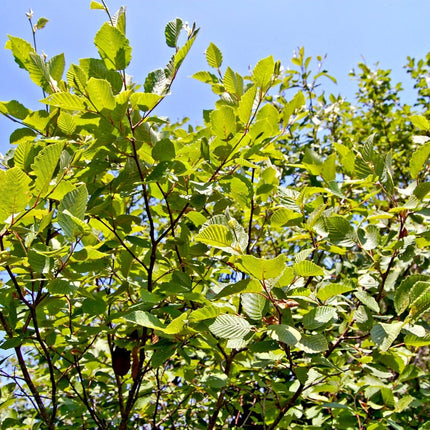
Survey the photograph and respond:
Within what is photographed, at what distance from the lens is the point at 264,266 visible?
96 centimetres

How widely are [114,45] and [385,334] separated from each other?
1.10 metres

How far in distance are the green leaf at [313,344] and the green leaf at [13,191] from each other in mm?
761

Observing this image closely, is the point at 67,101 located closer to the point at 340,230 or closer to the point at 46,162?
the point at 46,162

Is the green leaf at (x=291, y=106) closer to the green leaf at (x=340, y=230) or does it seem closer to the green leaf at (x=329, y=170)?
the green leaf at (x=329, y=170)

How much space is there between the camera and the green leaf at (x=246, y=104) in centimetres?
120

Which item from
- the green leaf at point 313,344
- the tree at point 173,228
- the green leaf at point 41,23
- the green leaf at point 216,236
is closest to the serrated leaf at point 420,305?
the tree at point 173,228

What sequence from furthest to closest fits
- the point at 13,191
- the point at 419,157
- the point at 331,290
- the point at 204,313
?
the point at 419,157
the point at 331,290
the point at 204,313
the point at 13,191

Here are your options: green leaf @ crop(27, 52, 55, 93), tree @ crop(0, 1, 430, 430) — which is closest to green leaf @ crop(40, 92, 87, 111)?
tree @ crop(0, 1, 430, 430)

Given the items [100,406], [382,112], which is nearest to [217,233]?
[100,406]

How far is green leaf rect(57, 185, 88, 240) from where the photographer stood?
3.27 feet

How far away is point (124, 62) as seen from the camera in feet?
3.93

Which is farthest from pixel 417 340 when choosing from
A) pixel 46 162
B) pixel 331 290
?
pixel 46 162

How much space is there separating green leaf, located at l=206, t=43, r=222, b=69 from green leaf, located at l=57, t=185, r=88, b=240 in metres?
0.77

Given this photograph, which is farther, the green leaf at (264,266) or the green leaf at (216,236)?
Answer: the green leaf at (216,236)
